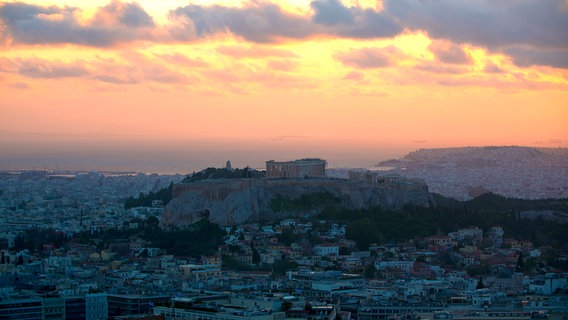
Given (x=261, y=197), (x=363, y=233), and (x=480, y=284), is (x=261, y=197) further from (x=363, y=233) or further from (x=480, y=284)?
(x=480, y=284)

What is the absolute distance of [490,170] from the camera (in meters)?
98.6

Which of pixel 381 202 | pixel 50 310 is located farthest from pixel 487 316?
pixel 381 202

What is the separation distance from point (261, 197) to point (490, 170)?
43347 millimetres

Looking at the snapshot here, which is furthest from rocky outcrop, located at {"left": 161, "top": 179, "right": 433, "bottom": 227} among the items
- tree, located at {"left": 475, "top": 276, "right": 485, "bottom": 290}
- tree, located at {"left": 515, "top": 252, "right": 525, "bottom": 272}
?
tree, located at {"left": 475, "top": 276, "right": 485, "bottom": 290}

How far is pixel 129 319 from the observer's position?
2902cm

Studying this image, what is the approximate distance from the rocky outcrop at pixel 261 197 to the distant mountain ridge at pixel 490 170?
1561 cm

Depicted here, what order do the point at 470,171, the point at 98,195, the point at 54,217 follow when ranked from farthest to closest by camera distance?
the point at 470,171, the point at 98,195, the point at 54,217

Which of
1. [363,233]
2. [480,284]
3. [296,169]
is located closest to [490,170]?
[296,169]

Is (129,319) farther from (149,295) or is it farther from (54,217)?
(54,217)

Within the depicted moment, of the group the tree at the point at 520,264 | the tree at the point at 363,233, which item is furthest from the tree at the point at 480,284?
the tree at the point at 363,233

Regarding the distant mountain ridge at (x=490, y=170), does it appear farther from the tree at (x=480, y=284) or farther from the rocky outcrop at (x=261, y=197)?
the tree at (x=480, y=284)

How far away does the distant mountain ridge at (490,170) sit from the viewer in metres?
81.2

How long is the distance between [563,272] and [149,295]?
13.3 metres

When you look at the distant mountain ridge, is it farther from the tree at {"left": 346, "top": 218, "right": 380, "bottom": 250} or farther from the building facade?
the tree at {"left": 346, "top": 218, "right": 380, "bottom": 250}
